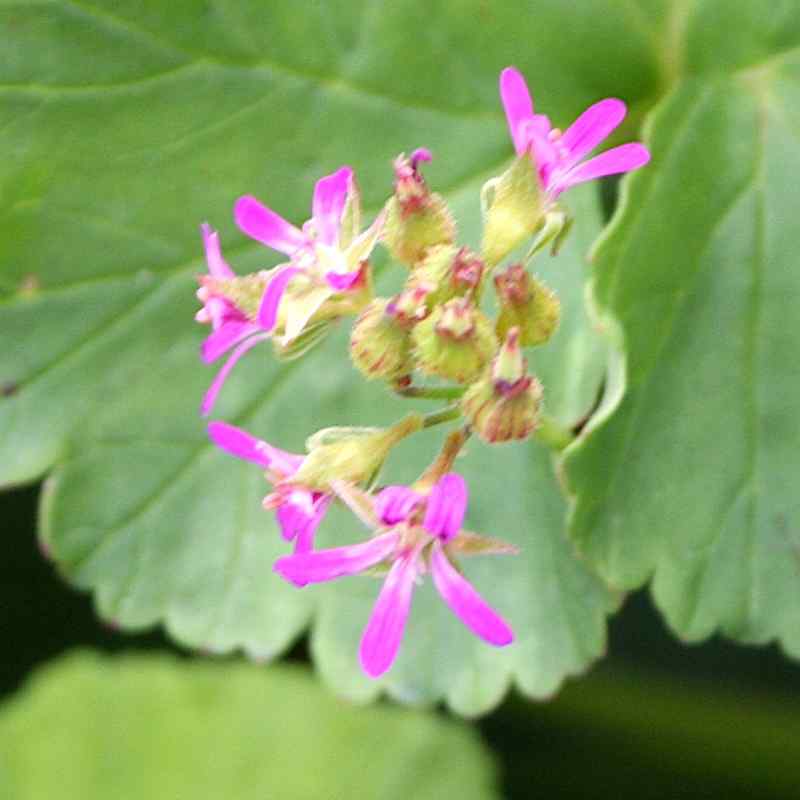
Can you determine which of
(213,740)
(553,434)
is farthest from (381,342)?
(213,740)

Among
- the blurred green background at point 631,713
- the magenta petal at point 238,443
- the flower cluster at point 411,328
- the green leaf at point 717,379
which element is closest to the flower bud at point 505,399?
the flower cluster at point 411,328

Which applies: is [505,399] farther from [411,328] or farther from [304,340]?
[304,340]

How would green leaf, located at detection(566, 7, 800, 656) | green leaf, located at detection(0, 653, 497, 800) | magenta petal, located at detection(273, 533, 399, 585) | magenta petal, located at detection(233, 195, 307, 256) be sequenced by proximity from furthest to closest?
green leaf, located at detection(0, 653, 497, 800), green leaf, located at detection(566, 7, 800, 656), magenta petal, located at detection(233, 195, 307, 256), magenta petal, located at detection(273, 533, 399, 585)

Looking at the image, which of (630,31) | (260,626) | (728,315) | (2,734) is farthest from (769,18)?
(2,734)

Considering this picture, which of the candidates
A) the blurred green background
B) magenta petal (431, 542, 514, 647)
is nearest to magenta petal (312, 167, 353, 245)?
magenta petal (431, 542, 514, 647)

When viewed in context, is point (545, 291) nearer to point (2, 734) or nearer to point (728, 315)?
point (728, 315)

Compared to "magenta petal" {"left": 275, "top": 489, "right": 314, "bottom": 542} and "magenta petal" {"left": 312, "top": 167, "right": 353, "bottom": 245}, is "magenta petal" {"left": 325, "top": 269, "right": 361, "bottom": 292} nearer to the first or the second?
"magenta petal" {"left": 312, "top": 167, "right": 353, "bottom": 245}
